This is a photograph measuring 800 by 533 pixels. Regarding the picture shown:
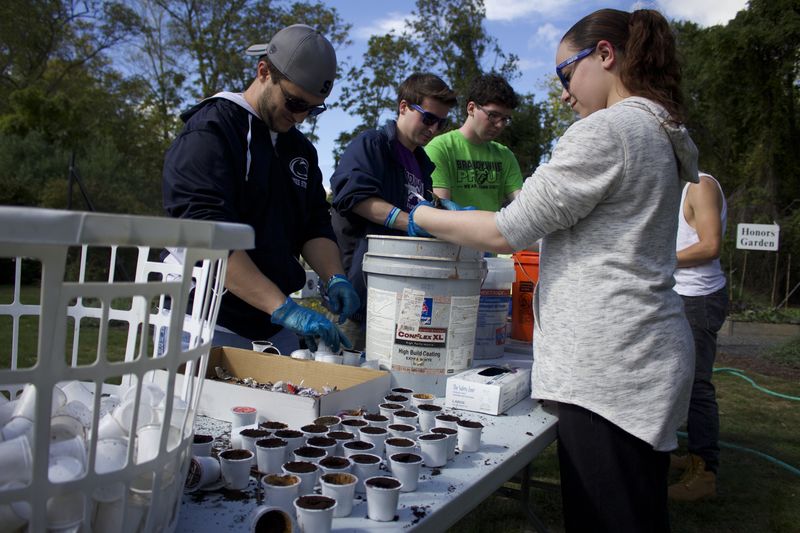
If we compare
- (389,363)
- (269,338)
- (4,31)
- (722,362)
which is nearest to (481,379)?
(389,363)

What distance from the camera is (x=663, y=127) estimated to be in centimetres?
143

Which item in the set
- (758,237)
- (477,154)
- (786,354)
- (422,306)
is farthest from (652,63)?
(758,237)

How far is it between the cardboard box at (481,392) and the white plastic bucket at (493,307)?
0.42 metres

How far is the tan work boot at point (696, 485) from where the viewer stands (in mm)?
3453

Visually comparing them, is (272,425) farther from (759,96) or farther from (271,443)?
(759,96)

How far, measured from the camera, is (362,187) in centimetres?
246

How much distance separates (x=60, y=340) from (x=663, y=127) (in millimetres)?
1323

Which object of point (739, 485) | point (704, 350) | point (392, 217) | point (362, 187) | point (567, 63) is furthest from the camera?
point (739, 485)

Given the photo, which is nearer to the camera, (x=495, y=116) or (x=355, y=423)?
(x=355, y=423)

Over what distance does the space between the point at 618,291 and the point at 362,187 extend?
1.31 m

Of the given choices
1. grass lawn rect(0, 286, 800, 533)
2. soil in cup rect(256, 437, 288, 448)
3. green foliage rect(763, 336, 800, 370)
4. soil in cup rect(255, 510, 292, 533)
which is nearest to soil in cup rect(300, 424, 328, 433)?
soil in cup rect(256, 437, 288, 448)

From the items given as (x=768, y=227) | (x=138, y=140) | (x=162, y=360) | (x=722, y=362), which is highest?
(x=138, y=140)

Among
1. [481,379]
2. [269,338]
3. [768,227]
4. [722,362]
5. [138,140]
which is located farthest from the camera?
[138,140]

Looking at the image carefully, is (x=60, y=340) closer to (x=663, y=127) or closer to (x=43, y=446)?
(x=43, y=446)
